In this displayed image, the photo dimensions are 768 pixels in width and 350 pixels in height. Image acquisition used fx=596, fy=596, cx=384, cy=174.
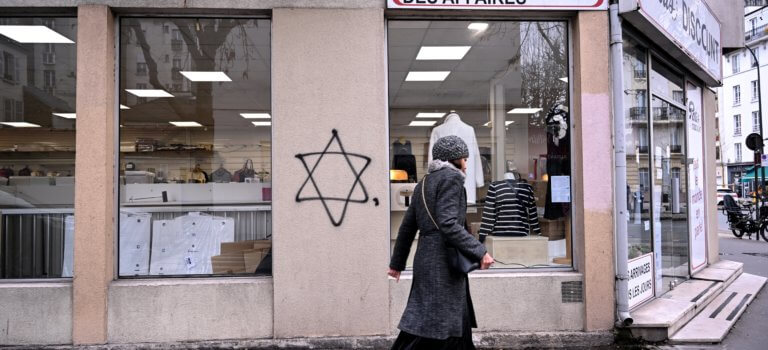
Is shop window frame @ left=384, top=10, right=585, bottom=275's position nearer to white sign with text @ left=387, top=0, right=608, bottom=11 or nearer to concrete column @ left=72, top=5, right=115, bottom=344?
white sign with text @ left=387, top=0, right=608, bottom=11

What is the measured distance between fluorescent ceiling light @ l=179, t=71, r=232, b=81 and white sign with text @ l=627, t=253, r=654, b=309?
5.11 metres

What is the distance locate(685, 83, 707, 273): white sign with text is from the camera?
9.12 metres

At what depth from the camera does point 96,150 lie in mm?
5676

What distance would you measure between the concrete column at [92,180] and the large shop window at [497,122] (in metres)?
2.79

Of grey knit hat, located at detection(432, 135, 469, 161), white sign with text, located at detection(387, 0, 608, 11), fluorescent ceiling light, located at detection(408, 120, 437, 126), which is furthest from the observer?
fluorescent ceiling light, located at detection(408, 120, 437, 126)

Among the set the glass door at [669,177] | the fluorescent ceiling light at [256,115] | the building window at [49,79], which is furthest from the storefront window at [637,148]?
the building window at [49,79]

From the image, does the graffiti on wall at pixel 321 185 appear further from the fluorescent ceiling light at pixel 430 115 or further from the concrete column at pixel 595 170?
the concrete column at pixel 595 170

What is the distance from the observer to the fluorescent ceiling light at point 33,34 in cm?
614

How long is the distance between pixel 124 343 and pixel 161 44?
3161 millimetres

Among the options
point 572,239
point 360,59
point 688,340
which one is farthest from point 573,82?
point 688,340

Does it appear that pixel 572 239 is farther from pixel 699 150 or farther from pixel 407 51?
pixel 699 150

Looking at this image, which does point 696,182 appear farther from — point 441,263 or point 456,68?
point 441,263

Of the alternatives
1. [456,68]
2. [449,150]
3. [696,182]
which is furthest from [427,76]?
[696,182]

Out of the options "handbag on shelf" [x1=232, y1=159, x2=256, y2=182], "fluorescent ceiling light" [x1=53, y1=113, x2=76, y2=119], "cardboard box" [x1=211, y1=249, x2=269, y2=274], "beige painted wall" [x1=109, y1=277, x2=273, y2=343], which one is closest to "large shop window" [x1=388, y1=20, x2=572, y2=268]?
"cardboard box" [x1=211, y1=249, x2=269, y2=274]
